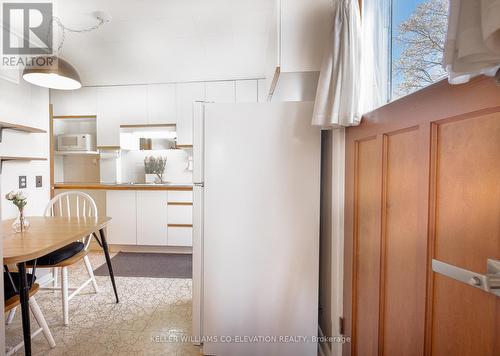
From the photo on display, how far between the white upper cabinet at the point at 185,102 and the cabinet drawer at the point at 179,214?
0.99 meters

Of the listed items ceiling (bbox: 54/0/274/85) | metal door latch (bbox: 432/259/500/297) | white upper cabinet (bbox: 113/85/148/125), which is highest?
ceiling (bbox: 54/0/274/85)

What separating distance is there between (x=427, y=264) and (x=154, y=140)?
3.74 meters

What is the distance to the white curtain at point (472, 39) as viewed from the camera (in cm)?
40

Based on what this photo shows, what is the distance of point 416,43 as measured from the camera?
31.6 inches

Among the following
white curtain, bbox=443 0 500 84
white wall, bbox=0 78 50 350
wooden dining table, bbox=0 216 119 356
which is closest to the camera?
white curtain, bbox=443 0 500 84

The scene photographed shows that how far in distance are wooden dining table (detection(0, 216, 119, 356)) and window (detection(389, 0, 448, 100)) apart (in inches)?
67.2

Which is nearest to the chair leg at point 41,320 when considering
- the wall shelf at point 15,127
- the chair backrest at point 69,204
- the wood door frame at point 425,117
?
the chair backrest at point 69,204

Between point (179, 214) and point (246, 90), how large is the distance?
1986 millimetres

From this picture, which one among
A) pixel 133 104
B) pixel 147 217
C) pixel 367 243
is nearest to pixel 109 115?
pixel 133 104

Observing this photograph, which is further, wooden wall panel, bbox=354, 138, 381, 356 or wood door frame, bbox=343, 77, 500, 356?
wooden wall panel, bbox=354, 138, 381, 356

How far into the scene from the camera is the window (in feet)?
2.29

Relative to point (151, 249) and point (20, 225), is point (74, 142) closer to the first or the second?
point (151, 249)

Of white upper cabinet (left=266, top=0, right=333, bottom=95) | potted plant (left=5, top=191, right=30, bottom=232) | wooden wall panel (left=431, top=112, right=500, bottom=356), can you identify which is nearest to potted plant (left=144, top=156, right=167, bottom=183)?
potted plant (left=5, top=191, right=30, bottom=232)

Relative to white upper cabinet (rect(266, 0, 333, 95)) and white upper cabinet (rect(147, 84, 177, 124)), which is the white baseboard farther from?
white upper cabinet (rect(266, 0, 333, 95))
